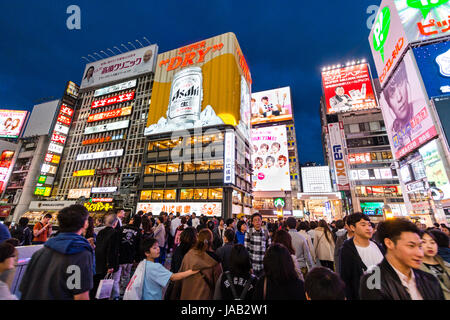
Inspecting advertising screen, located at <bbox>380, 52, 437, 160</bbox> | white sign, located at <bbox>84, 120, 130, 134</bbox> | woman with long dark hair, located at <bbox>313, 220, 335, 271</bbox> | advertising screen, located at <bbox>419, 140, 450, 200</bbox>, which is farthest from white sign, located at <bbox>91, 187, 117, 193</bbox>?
advertising screen, located at <bbox>380, 52, 437, 160</bbox>

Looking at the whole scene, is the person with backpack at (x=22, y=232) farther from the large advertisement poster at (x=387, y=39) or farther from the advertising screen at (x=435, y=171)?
the large advertisement poster at (x=387, y=39)

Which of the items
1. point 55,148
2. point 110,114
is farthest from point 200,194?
point 55,148

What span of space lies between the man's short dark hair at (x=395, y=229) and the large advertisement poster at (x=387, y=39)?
89.4 ft

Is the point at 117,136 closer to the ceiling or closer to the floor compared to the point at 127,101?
closer to the floor

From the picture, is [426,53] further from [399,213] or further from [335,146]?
[399,213]

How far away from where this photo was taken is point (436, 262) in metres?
2.82

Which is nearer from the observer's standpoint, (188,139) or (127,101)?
(188,139)

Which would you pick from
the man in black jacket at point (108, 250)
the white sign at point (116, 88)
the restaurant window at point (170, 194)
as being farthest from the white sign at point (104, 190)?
the man in black jacket at point (108, 250)

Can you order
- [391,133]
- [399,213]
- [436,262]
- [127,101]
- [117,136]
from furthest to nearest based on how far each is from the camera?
[127,101] → [117,136] → [399,213] → [391,133] → [436,262]

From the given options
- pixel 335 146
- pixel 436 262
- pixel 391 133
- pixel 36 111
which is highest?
pixel 36 111

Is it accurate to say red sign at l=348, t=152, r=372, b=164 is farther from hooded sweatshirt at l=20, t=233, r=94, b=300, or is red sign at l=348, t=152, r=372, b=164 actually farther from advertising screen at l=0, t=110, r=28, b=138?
advertising screen at l=0, t=110, r=28, b=138

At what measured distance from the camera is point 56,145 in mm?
42625

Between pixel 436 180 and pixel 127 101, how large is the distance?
2022 inches

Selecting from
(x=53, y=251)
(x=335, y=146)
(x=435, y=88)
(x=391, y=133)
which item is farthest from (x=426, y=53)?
(x=53, y=251)
